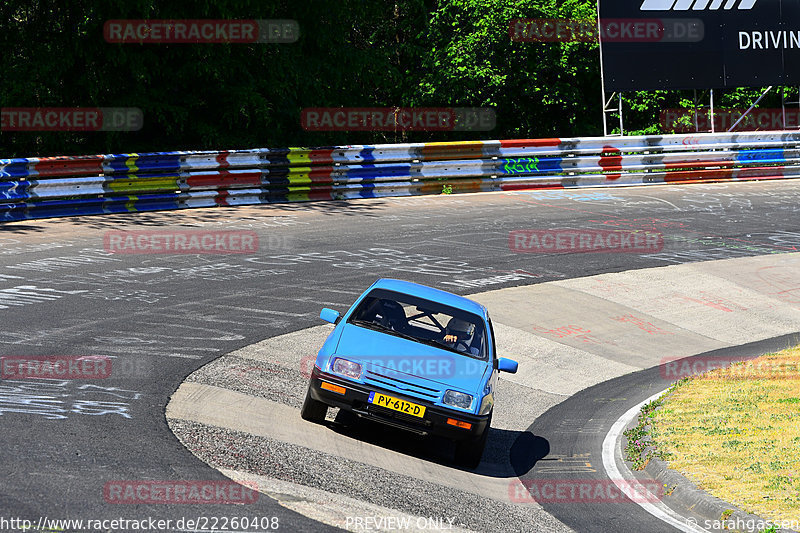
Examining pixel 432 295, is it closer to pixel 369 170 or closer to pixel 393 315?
pixel 393 315

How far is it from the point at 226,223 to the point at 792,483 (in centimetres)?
1278

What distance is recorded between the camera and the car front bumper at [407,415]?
882cm

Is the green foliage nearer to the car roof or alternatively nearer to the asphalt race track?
the asphalt race track

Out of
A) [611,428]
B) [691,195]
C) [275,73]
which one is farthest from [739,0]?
[611,428]

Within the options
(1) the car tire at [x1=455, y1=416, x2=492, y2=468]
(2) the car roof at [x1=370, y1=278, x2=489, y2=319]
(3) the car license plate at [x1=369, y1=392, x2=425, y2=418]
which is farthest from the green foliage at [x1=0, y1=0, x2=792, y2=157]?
(1) the car tire at [x1=455, y1=416, x2=492, y2=468]

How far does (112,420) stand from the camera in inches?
338

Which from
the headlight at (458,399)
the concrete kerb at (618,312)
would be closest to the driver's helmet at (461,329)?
the headlight at (458,399)

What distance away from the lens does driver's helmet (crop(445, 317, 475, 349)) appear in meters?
9.86

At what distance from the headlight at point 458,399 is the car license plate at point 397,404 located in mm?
273

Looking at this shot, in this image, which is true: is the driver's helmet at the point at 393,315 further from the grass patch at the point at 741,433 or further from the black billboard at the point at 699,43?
the black billboard at the point at 699,43

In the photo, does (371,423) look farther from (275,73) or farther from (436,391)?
(275,73)

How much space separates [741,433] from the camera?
32.9 feet

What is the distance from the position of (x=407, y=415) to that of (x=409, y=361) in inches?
23.7

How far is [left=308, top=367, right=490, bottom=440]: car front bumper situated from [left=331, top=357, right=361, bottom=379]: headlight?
8 cm
